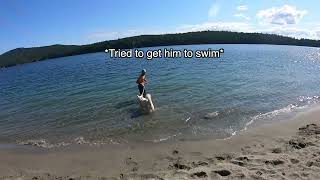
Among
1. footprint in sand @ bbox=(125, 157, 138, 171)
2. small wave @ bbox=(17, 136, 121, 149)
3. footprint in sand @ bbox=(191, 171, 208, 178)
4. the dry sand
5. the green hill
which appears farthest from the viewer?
the green hill

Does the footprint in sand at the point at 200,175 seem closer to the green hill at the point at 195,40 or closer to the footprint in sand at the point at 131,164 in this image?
the footprint in sand at the point at 131,164

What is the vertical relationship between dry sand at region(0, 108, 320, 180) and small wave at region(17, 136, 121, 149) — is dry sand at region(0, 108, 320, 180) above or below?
above

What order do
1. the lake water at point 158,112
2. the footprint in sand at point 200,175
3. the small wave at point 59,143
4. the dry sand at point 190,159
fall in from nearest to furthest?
the footprint in sand at point 200,175, the dry sand at point 190,159, the small wave at point 59,143, the lake water at point 158,112

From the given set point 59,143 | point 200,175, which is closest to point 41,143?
point 59,143

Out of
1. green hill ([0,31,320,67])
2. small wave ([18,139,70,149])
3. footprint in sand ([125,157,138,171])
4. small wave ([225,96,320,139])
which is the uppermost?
green hill ([0,31,320,67])

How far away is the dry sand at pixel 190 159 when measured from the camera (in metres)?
9.89

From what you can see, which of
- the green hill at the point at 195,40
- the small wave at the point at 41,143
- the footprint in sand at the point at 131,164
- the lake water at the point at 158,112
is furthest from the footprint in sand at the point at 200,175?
the green hill at the point at 195,40

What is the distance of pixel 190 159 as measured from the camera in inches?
466

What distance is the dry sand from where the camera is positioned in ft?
32.4

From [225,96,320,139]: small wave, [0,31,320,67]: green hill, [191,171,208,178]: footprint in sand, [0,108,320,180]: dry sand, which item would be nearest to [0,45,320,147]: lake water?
[225,96,320,139]: small wave

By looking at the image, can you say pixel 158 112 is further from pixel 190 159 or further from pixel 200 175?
pixel 200 175

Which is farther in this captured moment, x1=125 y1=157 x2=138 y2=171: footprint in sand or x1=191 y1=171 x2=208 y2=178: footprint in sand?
x1=125 y1=157 x2=138 y2=171: footprint in sand

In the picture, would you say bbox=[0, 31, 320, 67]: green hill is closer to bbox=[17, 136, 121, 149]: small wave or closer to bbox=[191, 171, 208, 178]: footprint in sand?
bbox=[17, 136, 121, 149]: small wave

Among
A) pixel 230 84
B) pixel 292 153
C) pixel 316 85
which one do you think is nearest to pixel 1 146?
pixel 292 153
